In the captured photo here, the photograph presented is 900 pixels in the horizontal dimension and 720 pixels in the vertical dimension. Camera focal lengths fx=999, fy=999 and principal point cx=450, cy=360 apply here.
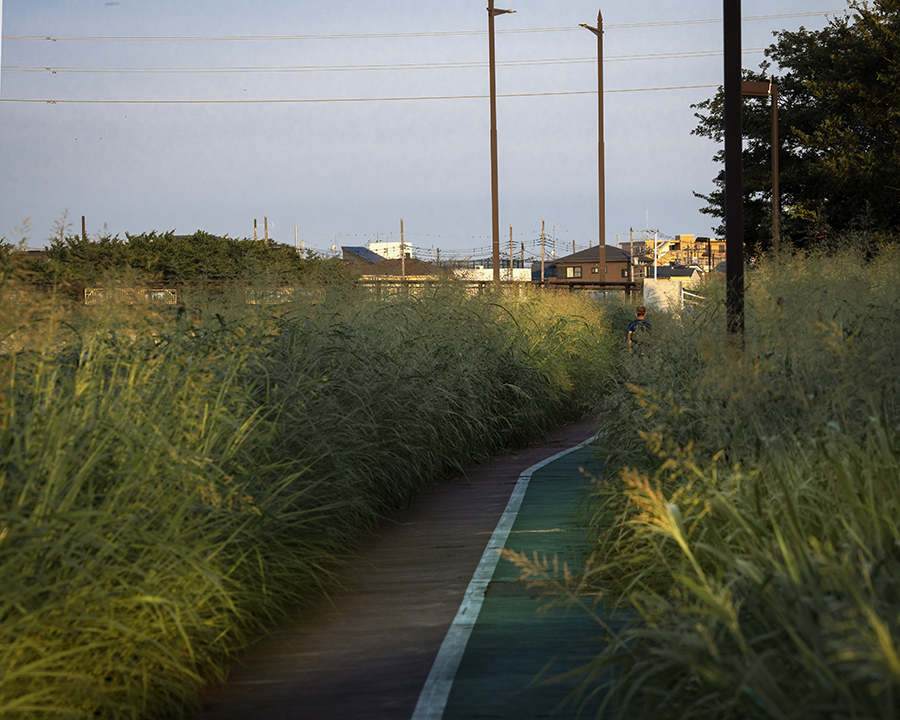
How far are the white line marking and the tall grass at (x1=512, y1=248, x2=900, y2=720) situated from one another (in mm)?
659

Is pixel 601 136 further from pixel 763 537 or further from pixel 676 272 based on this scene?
pixel 676 272

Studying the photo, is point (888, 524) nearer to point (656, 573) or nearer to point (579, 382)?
point (656, 573)

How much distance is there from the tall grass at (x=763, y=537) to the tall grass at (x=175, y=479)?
178 centimetres

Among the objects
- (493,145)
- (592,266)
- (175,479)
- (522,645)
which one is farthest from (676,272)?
(175,479)

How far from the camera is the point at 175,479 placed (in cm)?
525

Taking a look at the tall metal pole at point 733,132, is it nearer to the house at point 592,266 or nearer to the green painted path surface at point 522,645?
the green painted path surface at point 522,645

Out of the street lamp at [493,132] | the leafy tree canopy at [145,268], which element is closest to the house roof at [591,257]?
the street lamp at [493,132]

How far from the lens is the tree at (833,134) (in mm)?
23797

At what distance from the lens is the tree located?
23.8 metres

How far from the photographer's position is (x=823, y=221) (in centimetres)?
2572

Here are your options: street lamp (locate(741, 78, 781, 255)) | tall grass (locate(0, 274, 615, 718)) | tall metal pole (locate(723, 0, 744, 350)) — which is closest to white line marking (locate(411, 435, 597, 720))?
tall grass (locate(0, 274, 615, 718))

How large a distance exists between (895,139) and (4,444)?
2367 cm

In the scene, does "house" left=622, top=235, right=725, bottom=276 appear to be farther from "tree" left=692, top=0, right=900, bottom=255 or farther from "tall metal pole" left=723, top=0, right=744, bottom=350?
"tall metal pole" left=723, top=0, right=744, bottom=350

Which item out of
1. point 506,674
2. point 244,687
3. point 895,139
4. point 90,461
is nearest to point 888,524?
Answer: point 506,674
